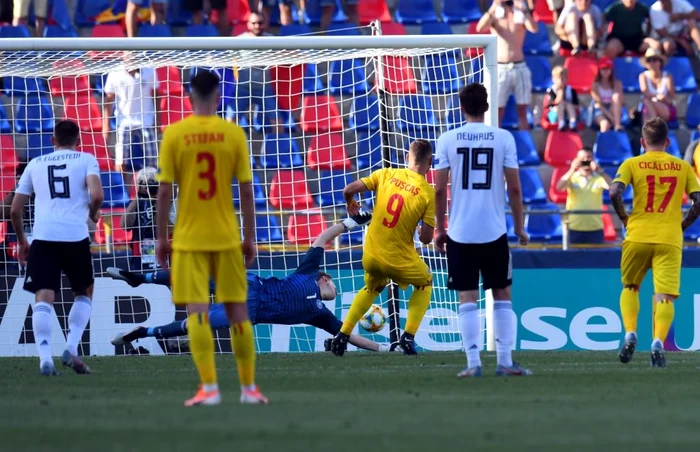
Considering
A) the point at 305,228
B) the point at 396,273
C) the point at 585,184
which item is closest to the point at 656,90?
the point at 585,184

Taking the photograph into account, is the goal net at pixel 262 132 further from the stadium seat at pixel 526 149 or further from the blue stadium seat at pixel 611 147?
the blue stadium seat at pixel 611 147

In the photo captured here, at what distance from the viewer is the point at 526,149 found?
17.3 metres

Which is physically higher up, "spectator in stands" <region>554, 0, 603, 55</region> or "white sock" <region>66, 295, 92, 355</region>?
"spectator in stands" <region>554, 0, 603, 55</region>

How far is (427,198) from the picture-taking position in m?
10.7

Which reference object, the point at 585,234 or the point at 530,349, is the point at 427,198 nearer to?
the point at 530,349

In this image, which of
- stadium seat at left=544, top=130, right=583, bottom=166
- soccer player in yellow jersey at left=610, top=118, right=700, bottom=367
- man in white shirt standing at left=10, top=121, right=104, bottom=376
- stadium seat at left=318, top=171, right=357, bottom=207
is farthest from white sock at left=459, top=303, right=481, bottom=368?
stadium seat at left=544, top=130, right=583, bottom=166

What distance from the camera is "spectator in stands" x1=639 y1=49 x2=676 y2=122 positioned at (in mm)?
17641

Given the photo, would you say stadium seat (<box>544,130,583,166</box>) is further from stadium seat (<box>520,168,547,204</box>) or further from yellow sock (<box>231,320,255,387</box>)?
yellow sock (<box>231,320,255,387</box>)

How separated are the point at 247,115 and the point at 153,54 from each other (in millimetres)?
2807

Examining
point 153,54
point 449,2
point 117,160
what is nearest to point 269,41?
point 153,54

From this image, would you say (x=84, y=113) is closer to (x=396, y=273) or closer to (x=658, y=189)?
(x=396, y=273)

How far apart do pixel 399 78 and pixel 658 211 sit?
4.71m

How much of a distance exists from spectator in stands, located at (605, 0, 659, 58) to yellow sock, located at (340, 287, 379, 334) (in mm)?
8930

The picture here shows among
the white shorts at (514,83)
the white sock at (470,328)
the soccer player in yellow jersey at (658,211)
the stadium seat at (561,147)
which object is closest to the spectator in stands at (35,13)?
the white shorts at (514,83)
